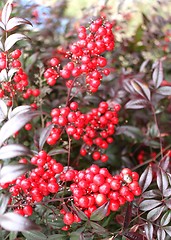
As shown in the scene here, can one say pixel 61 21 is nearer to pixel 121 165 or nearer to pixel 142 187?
pixel 121 165

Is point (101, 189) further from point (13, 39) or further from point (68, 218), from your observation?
point (13, 39)

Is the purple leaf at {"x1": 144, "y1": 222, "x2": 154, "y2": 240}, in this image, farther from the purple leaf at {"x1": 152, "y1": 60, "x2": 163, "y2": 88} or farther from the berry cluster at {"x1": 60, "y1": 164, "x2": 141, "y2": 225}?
the purple leaf at {"x1": 152, "y1": 60, "x2": 163, "y2": 88}

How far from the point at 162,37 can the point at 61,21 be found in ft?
1.66

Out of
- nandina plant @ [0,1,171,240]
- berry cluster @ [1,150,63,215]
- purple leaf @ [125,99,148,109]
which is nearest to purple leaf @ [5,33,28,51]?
nandina plant @ [0,1,171,240]

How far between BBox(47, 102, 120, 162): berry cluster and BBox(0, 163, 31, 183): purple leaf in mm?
211

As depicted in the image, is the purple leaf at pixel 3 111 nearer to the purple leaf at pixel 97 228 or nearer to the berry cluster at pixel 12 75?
the berry cluster at pixel 12 75

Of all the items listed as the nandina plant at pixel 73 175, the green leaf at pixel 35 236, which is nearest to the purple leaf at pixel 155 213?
the nandina plant at pixel 73 175

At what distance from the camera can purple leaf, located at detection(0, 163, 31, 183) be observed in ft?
1.99

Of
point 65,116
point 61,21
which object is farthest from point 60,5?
point 65,116

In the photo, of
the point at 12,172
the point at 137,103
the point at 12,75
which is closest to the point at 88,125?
the point at 137,103

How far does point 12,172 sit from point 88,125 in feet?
1.21

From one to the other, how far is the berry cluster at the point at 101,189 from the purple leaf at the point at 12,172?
130 millimetres

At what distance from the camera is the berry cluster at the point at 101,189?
2.27 ft

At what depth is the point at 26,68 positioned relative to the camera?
1091mm
